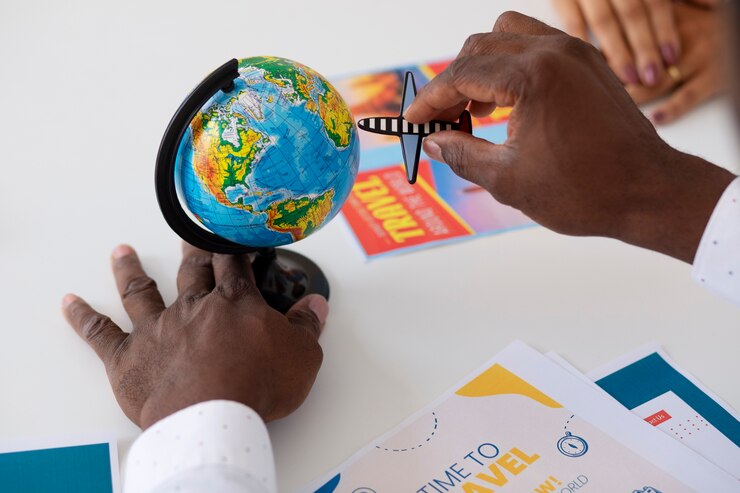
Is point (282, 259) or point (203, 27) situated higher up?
point (203, 27)

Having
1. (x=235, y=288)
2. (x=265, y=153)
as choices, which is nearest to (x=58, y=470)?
(x=235, y=288)

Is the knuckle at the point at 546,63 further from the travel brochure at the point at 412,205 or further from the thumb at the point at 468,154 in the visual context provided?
the travel brochure at the point at 412,205

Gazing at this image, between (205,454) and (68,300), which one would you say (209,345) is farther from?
(68,300)

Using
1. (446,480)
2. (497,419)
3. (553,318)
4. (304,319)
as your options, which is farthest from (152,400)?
(553,318)

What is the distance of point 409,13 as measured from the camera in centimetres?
306

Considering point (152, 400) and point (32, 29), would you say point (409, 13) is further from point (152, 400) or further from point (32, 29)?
point (152, 400)

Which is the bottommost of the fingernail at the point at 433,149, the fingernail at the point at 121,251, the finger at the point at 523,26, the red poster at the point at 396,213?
the red poster at the point at 396,213

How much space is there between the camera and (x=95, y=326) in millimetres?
1753

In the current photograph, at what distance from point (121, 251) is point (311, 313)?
54 centimetres

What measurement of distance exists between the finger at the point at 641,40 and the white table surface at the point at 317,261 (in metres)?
0.19

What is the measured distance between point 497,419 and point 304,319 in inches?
17.8

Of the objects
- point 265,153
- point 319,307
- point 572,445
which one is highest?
point 265,153

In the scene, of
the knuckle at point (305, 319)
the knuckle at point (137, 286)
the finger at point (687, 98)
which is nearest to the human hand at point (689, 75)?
the finger at point (687, 98)

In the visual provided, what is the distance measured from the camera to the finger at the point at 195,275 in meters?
1.70
